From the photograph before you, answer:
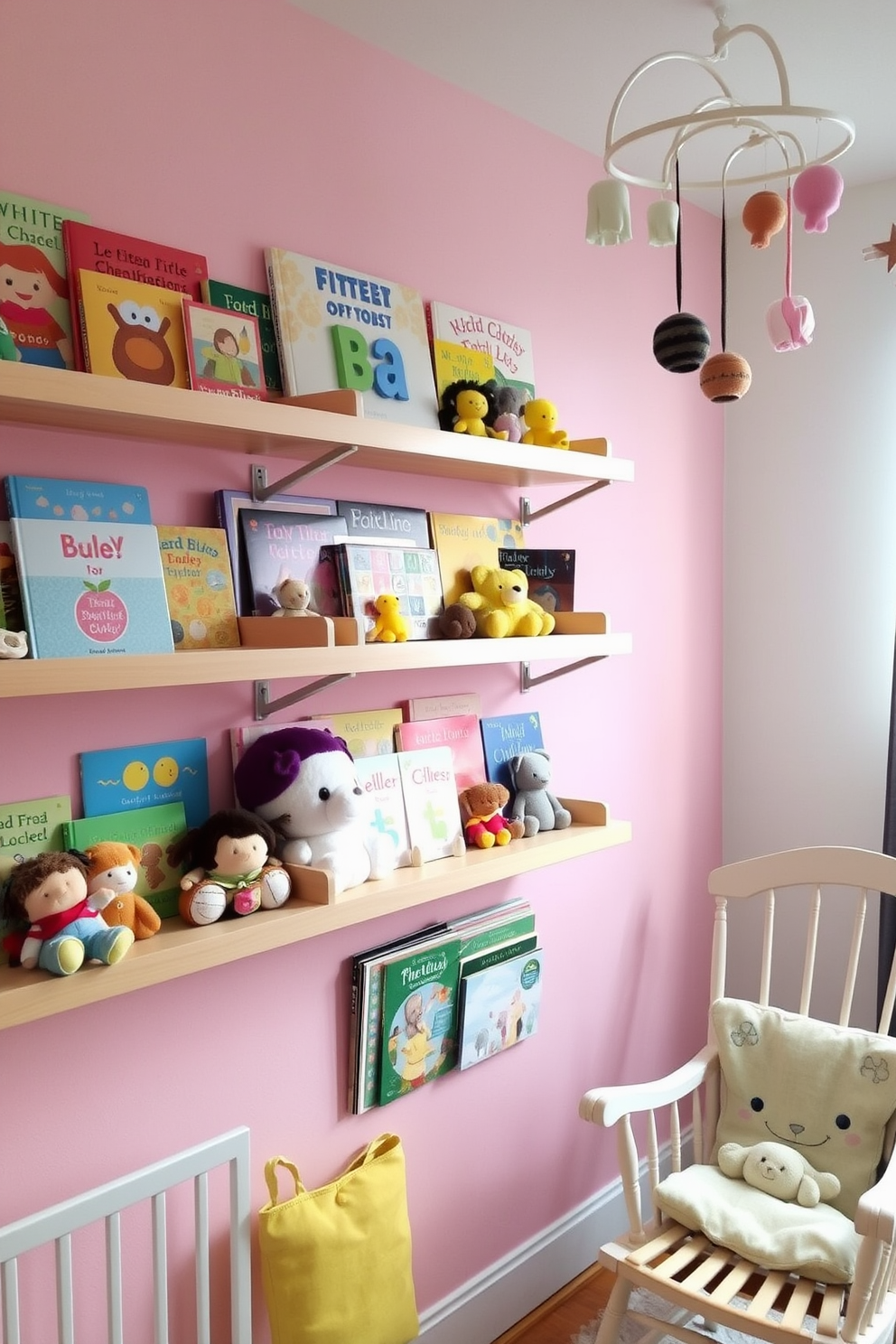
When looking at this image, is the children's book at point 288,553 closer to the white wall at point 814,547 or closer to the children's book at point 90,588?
the children's book at point 90,588

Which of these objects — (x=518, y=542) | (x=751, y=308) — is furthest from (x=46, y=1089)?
(x=751, y=308)

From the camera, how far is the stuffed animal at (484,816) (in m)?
1.83

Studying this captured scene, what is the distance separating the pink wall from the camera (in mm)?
1387

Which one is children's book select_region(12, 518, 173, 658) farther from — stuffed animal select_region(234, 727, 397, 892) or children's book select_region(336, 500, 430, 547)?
children's book select_region(336, 500, 430, 547)

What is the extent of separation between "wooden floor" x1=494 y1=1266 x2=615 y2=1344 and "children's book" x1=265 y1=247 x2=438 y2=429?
184 cm

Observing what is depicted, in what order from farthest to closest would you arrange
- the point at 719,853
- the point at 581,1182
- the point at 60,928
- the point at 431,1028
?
the point at 719,853 < the point at 581,1182 < the point at 431,1028 < the point at 60,928

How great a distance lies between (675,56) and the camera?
1.27 metres

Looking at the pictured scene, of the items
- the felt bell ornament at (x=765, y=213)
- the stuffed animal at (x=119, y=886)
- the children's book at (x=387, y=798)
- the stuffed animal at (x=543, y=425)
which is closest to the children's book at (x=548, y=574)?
the stuffed animal at (x=543, y=425)

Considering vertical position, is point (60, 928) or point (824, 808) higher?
point (60, 928)

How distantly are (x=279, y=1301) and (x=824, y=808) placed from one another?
1680 mm

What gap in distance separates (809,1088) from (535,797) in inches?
29.2

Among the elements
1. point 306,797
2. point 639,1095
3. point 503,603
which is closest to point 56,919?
point 306,797

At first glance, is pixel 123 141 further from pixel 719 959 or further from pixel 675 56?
pixel 719 959

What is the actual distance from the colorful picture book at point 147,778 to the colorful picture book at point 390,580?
13.4 inches
